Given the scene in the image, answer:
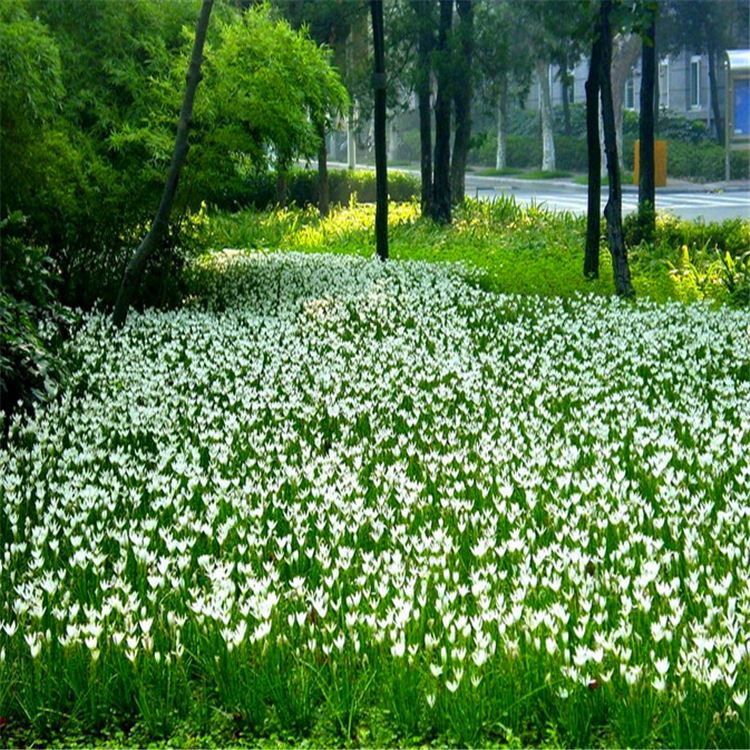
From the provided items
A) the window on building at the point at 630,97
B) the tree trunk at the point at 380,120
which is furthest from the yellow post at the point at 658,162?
the window on building at the point at 630,97

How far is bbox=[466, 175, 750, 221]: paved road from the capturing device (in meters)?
30.3

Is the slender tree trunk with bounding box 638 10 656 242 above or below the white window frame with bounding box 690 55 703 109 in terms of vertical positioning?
below

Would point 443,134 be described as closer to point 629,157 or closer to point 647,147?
point 647,147

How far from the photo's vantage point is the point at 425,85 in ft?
83.4

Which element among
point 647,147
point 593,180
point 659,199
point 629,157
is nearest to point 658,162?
point 659,199

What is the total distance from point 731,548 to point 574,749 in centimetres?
165

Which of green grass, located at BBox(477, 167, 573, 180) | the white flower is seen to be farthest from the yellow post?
the white flower

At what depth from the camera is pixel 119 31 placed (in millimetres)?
14531

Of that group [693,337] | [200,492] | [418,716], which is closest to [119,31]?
[693,337]

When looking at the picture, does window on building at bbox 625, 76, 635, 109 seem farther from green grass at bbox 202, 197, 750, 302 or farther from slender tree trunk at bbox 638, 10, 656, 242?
slender tree trunk at bbox 638, 10, 656, 242

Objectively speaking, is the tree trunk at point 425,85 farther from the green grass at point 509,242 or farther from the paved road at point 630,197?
the paved road at point 630,197

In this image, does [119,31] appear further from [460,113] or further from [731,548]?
[460,113]

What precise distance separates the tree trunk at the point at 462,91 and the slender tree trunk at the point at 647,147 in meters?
6.91

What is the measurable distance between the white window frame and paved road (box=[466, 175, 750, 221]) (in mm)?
8870
